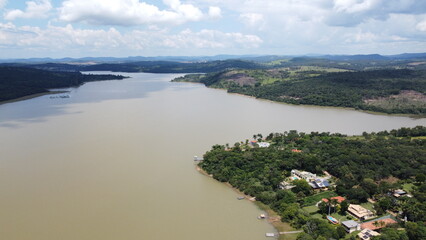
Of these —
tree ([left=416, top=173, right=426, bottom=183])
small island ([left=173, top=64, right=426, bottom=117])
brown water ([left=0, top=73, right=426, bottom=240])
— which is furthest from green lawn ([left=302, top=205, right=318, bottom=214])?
small island ([left=173, top=64, right=426, bottom=117])

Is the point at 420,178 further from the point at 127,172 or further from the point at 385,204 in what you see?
the point at 127,172

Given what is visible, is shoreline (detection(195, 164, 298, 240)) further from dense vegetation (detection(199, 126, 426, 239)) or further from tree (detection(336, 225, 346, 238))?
tree (detection(336, 225, 346, 238))

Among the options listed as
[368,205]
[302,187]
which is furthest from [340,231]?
[302,187]

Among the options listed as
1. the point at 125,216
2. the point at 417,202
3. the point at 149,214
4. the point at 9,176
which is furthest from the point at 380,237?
the point at 9,176

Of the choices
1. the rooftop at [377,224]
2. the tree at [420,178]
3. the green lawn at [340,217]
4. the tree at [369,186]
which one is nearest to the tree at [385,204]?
the rooftop at [377,224]

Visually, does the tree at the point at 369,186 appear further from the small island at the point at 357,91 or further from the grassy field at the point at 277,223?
the small island at the point at 357,91

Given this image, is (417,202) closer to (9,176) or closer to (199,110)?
(9,176)
